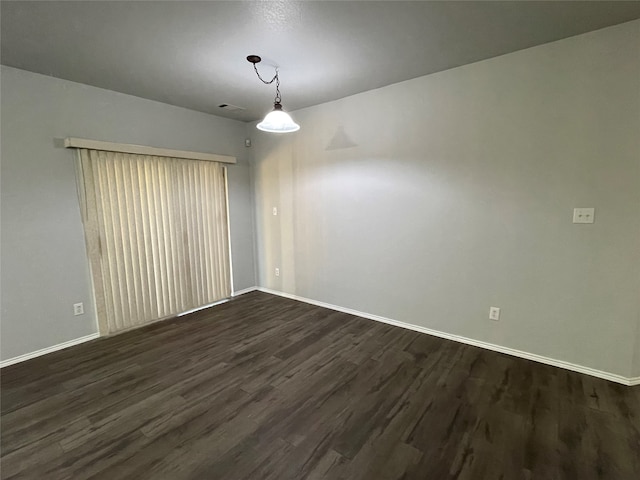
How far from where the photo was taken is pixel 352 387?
2279 mm

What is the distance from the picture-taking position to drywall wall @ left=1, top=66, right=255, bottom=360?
2586 mm

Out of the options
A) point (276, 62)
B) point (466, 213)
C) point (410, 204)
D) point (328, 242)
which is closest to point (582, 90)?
point (466, 213)

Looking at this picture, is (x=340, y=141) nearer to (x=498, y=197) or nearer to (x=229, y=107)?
(x=229, y=107)

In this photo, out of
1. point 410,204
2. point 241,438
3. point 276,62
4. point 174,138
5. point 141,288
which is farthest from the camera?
point 174,138

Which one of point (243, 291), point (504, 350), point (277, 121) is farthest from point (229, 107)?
point (504, 350)

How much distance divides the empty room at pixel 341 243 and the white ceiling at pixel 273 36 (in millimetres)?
21

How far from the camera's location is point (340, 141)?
3564mm

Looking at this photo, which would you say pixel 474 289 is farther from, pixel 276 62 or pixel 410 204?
pixel 276 62

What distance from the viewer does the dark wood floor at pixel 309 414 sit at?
160 cm

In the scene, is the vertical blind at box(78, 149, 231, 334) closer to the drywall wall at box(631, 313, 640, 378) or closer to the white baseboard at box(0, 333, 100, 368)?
the white baseboard at box(0, 333, 100, 368)

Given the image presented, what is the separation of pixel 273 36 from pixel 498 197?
2311 mm

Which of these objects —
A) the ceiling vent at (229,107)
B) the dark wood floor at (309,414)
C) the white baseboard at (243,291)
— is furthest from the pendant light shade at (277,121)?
the white baseboard at (243,291)

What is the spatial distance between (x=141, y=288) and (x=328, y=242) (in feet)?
Result: 7.67

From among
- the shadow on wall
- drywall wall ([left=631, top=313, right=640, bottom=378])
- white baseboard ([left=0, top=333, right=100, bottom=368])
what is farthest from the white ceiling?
white baseboard ([left=0, top=333, right=100, bottom=368])
